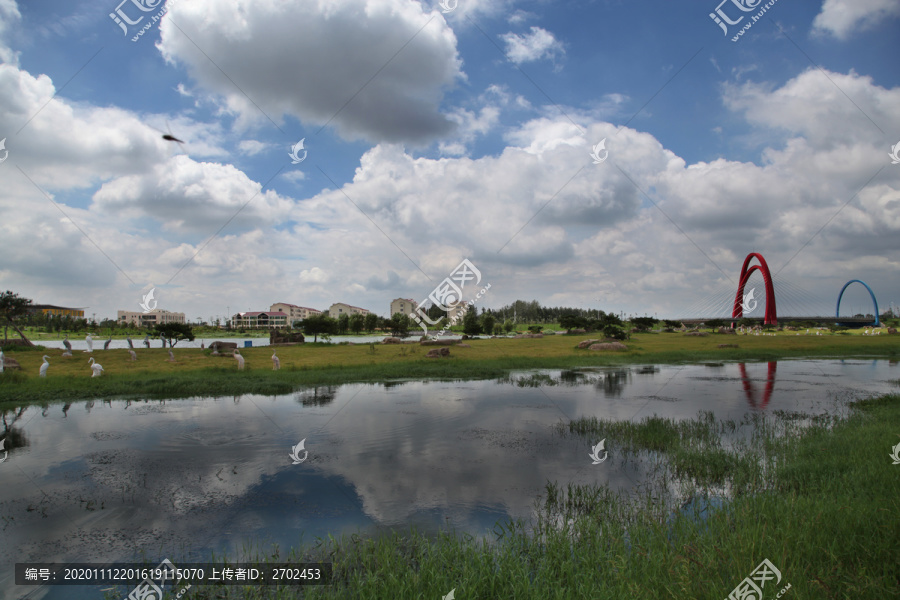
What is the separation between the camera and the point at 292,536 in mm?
8352

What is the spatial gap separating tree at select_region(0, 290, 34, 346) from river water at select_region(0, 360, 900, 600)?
22.8 meters

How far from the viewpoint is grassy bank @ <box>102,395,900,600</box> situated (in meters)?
5.77

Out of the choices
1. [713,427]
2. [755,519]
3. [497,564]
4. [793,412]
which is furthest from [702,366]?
[497,564]

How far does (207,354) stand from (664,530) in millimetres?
41091

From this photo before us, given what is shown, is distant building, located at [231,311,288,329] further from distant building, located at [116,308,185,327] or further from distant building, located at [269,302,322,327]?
distant building, located at [116,308,185,327]

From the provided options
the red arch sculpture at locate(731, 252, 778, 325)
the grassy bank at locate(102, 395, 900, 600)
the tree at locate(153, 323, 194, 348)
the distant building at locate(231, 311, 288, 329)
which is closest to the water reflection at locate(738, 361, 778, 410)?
the grassy bank at locate(102, 395, 900, 600)

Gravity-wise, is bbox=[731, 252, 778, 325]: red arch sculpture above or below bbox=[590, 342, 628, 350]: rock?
above

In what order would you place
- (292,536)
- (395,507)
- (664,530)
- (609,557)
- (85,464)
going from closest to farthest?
(609,557)
(664,530)
(292,536)
(395,507)
(85,464)

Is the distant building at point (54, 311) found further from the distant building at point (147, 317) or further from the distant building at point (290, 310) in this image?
the distant building at point (290, 310)

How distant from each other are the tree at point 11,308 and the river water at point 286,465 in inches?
899

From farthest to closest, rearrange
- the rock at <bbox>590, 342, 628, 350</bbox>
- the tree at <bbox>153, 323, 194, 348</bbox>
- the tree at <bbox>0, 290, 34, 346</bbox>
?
the rock at <bbox>590, 342, 628, 350</bbox>
the tree at <bbox>153, 323, 194, 348</bbox>
the tree at <bbox>0, 290, 34, 346</bbox>

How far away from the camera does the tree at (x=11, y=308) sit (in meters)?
35.2

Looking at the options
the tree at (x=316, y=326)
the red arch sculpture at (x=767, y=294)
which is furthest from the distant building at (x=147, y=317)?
the red arch sculpture at (x=767, y=294)

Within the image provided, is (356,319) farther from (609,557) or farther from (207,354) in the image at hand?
(609,557)
